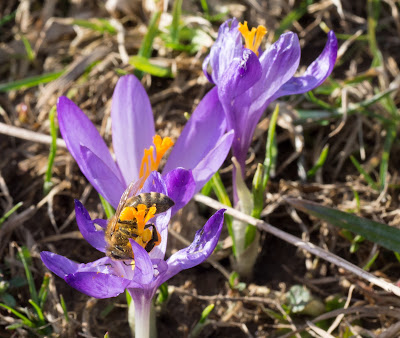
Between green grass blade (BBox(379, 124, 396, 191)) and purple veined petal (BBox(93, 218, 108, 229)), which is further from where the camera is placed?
green grass blade (BBox(379, 124, 396, 191))

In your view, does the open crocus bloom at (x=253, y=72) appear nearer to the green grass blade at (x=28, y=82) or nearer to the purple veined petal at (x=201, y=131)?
the purple veined petal at (x=201, y=131)

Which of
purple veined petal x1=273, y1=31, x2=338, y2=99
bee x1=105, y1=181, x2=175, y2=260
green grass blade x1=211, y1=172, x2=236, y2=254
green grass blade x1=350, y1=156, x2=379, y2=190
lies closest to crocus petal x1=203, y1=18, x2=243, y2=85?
purple veined petal x1=273, y1=31, x2=338, y2=99

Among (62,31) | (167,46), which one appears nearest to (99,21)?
(62,31)

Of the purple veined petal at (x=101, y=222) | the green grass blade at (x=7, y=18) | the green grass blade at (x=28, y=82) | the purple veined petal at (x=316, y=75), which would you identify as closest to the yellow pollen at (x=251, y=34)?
the purple veined petal at (x=316, y=75)

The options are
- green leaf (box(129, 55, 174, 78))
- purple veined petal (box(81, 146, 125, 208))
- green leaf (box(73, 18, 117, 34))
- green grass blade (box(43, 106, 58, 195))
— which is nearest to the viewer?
purple veined petal (box(81, 146, 125, 208))

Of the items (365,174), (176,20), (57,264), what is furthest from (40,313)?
(176,20)

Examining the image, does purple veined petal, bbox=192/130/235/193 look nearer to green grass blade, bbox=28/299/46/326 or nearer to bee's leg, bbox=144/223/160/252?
bee's leg, bbox=144/223/160/252

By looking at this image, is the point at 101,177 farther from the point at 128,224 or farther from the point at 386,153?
the point at 386,153
